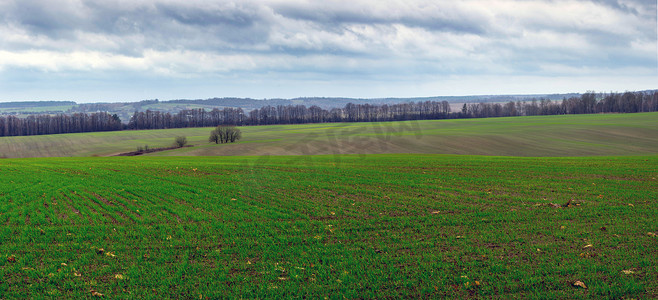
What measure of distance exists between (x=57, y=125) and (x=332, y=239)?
180206 millimetres

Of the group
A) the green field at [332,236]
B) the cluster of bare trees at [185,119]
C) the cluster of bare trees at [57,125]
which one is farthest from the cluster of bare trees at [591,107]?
the green field at [332,236]

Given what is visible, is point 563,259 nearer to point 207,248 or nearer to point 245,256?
point 245,256

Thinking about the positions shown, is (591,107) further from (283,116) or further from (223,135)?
(223,135)

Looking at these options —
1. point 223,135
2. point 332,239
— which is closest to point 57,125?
point 223,135

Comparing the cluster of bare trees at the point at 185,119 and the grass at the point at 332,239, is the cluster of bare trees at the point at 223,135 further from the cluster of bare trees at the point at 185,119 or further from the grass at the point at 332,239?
the cluster of bare trees at the point at 185,119

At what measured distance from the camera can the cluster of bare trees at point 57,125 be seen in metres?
151

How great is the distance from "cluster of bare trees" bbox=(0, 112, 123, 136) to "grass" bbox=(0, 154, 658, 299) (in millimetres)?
155886

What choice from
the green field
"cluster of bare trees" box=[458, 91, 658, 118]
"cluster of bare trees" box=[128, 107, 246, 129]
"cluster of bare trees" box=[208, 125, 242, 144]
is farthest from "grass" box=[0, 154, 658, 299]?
"cluster of bare trees" box=[458, 91, 658, 118]

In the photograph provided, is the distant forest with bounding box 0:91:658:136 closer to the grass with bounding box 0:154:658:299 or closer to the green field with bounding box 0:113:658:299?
the green field with bounding box 0:113:658:299

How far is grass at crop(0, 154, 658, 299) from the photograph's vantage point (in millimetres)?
8742

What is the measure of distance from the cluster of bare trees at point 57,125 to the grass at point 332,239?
156 m

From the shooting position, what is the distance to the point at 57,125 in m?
160

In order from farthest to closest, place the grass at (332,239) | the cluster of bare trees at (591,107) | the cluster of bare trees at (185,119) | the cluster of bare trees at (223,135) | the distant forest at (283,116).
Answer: the cluster of bare trees at (591,107)
the cluster of bare trees at (185,119)
the distant forest at (283,116)
the cluster of bare trees at (223,135)
the grass at (332,239)

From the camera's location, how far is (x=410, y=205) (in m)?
16.0
